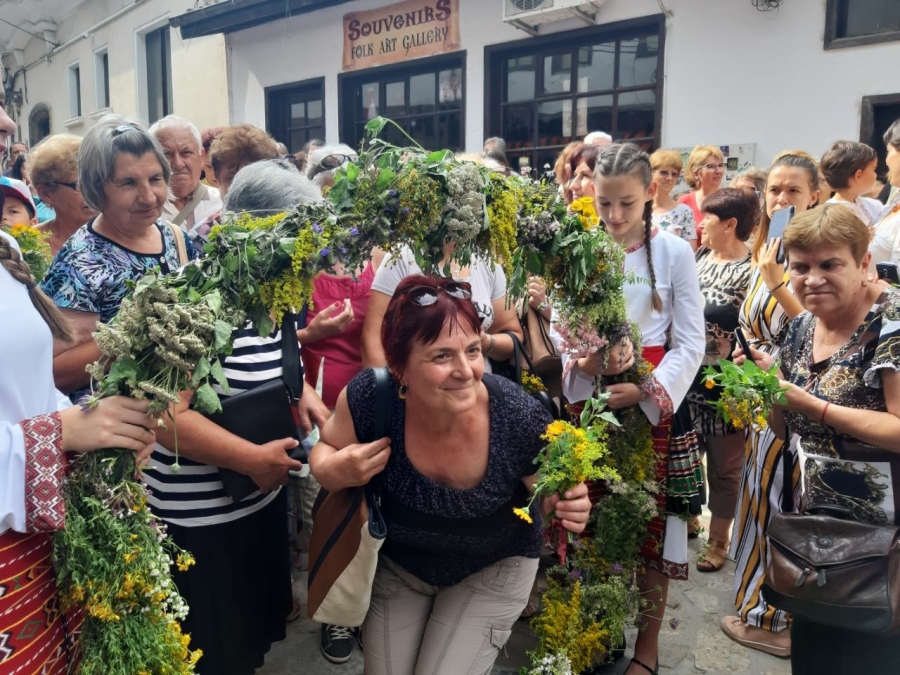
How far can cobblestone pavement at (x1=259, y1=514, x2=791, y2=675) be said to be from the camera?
3.34 meters

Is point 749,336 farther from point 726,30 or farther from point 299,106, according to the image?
point 299,106

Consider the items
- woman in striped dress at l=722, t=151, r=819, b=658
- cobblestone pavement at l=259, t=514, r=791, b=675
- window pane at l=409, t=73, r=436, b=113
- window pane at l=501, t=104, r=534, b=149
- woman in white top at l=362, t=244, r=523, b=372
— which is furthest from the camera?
window pane at l=409, t=73, r=436, b=113

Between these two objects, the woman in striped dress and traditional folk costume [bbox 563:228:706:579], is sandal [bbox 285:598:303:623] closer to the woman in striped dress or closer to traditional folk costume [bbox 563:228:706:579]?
traditional folk costume [bbox 563:228:706:579]

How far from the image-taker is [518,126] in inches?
384

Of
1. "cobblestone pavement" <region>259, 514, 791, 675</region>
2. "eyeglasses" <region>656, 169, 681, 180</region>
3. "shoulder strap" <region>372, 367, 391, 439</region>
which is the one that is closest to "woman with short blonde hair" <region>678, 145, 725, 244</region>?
"eyeglasses" <region>656, 169, 681, 180</region>

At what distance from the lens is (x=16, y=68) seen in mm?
20625

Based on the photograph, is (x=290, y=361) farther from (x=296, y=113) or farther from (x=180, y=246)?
(x=296, y=113)

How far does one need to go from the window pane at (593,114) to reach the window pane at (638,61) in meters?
0.33

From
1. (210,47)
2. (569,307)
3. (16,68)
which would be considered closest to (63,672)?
(569,307)

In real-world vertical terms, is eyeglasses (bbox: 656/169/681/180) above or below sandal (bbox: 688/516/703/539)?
above

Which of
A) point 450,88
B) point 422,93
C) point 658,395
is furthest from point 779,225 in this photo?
point 422,93

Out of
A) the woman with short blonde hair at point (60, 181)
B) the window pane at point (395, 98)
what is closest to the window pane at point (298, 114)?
the window pane at point (395, 98)

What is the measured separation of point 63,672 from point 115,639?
22 centimetres

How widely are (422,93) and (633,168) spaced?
27.5 feet
